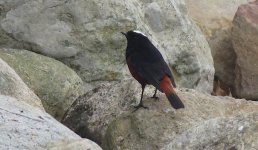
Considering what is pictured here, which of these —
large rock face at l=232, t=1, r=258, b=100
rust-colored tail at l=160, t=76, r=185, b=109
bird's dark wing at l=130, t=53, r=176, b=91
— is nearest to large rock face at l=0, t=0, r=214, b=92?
bird's dark wing at l=130, t=53, r=176, b=91

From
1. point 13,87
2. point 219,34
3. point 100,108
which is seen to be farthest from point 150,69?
point 219,34

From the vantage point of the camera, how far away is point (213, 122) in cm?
546

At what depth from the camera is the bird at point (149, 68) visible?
7836 mm

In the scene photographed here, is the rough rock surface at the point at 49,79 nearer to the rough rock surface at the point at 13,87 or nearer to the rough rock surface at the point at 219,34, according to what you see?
the rough rock surface at the point at 13,87

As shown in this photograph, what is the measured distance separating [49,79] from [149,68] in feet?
5.73

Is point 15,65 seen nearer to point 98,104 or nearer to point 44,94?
point 44,94

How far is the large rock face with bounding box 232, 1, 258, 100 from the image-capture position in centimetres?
1341

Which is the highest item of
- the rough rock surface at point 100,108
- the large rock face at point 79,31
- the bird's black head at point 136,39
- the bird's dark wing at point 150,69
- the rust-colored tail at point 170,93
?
the rust-colored tail at point 170,93

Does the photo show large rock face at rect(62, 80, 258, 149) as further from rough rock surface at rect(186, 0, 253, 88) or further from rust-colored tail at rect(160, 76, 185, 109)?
rough rock surface at rect(186, 0, 253, 88)

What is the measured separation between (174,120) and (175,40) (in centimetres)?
457

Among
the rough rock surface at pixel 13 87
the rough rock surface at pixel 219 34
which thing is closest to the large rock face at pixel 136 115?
the rough rock surface at pixel 13 87

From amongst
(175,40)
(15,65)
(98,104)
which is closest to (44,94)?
(15,65)

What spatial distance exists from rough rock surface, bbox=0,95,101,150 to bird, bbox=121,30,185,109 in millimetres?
2110

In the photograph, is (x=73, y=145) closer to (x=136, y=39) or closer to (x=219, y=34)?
(x=136, y=39)
